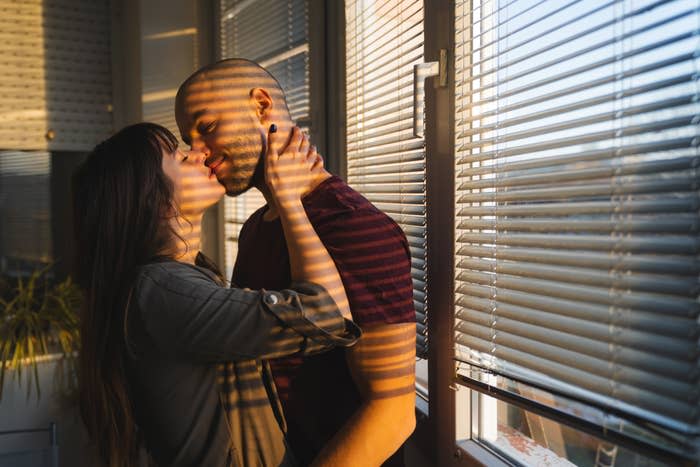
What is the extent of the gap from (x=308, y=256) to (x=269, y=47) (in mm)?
1668

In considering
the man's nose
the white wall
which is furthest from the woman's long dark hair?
the white wall

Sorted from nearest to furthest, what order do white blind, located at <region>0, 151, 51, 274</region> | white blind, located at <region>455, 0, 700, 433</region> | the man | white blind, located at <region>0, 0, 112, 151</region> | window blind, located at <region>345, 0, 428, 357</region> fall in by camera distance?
white blind, located at <region>455, 0, 700, 433</region>, the man, window blind, located at <region>345, 0, 428, 357</region>, white blind, located at <region>0, 0, 112, 151</region>, white blind, located at <region>0, 151, 51, 274</region>

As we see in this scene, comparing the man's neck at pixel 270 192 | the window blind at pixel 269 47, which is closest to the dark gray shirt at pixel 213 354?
the man's neck at pixel 270 192

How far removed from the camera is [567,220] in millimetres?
1084

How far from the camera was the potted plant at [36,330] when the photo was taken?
2.70m

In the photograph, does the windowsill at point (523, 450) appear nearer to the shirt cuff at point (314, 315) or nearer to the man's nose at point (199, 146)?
the shirt cuff at point (314, 315)

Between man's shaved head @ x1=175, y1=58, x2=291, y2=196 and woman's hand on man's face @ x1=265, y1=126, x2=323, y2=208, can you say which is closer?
woman's hand on man's face @ x1=265, y1=126, x2=323, y2=208

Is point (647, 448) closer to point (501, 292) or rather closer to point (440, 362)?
point (501, 292)

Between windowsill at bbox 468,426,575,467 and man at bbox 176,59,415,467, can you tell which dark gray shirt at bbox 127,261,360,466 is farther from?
windowsill at bbox 468,426,575,467

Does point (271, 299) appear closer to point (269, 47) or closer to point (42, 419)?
point (269, 47)

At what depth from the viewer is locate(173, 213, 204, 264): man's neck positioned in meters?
1.23

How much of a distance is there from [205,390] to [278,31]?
1.74 m

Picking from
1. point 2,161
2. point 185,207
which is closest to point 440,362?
point 185,207

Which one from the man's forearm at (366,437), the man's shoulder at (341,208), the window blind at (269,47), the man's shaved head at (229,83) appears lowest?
the man's forearm at (366,437)
